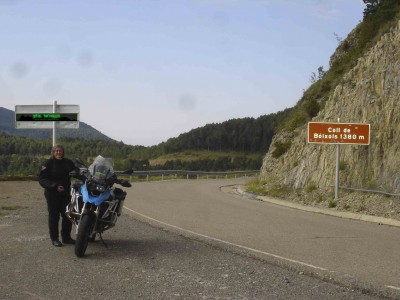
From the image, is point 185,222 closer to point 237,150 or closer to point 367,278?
point 367,278

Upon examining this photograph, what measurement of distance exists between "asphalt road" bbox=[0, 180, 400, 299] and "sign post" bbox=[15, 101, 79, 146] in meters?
→ 5.58

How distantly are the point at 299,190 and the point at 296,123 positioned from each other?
36.4 feet

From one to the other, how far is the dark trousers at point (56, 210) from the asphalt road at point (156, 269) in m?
0.35

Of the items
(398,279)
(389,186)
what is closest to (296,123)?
(389,186)

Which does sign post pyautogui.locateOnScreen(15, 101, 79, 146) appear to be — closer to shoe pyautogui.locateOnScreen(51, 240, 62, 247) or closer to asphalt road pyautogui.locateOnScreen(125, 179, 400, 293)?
asphalt road pyautogui.locateOnScreen(125, 179, 400, 293)

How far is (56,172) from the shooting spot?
32.2ft

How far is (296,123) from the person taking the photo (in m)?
33.9

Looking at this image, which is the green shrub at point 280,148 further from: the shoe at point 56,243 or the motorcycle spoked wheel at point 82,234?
the motorcycle spoked wheel at point 82,234

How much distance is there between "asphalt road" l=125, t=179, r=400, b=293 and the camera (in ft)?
26.2

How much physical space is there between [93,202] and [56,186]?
1.18 meters

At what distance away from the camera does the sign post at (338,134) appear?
2014 cm

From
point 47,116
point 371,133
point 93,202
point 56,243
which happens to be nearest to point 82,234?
point 93,202

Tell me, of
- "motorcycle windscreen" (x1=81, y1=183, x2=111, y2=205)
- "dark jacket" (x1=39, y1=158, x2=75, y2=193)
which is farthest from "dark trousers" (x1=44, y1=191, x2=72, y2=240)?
"motorcycle windscreen" (x1=81, y1=183, x2=111, y2=205)

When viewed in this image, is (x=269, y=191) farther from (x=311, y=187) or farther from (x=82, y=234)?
(x=82, y=234)
